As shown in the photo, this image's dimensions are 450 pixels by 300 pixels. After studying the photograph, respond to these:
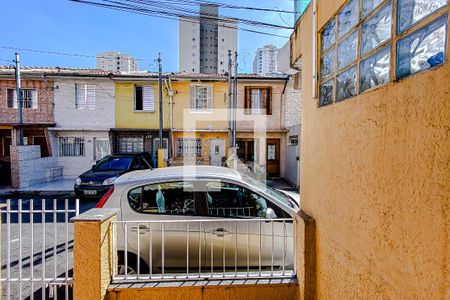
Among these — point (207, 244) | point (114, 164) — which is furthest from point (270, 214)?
point (114, 164)

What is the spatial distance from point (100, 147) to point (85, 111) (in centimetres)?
212

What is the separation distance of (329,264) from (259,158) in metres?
12.6

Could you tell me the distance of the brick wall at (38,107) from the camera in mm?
13648

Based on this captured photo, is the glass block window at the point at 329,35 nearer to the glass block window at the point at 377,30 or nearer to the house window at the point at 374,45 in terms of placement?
the house window at the point at 374,45

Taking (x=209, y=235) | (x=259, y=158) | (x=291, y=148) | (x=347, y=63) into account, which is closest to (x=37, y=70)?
(x=259, y=158)

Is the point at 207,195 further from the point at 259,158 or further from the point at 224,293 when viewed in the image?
the point at 259,158

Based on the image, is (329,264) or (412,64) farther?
(329,264)

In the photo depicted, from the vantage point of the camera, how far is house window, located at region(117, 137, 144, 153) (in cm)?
1434

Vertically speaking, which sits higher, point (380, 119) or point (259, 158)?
point (380, 119)

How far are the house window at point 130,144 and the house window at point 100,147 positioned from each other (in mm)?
660

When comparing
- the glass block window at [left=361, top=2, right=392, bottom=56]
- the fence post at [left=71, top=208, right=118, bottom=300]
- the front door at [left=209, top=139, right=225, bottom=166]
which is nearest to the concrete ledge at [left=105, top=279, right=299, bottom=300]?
the fence post at [left=71, top=208, right=118, bottom=300]

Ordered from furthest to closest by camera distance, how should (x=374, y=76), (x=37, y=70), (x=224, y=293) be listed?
(x=37, y=70), (x=224, y=293), (x=374, y=76)

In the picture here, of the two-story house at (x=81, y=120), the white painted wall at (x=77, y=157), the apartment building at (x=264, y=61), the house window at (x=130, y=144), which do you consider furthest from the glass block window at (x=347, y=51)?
the apartment building at (x=264, y=61)

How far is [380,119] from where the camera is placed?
1588 millimetres
